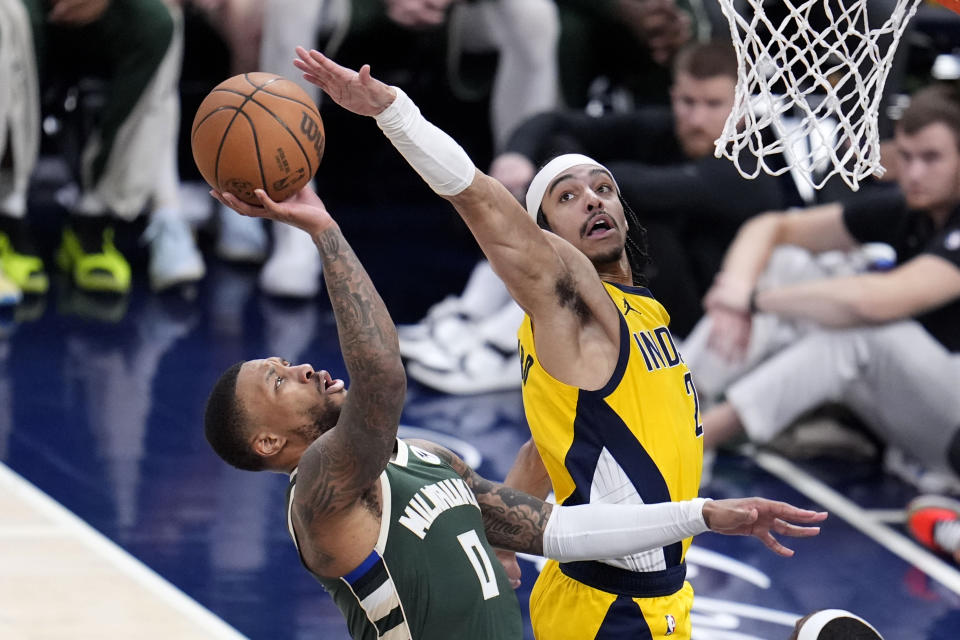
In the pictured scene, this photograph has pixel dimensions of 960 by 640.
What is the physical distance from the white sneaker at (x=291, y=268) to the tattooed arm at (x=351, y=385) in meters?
4.84

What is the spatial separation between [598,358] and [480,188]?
581 millimetres

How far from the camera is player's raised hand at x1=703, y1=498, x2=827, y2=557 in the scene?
311 cm

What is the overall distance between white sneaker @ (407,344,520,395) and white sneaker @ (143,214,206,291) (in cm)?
154

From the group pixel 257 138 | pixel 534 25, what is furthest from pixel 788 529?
pixel 534 25

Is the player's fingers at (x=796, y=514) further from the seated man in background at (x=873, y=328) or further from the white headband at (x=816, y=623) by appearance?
the seated man in background at (x=873, y=328)

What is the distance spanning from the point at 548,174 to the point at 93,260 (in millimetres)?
4495

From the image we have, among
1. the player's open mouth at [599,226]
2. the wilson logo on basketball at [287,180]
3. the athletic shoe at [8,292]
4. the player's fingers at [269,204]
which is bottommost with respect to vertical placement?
the athletic shoe at [8,292]

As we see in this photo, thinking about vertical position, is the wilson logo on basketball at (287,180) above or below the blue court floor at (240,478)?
above

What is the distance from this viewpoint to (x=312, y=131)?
356 cm

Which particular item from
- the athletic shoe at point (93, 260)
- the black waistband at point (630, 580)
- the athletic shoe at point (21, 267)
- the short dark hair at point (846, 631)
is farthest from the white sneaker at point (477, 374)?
the short dark hair at point (846, 631)

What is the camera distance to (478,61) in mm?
9156

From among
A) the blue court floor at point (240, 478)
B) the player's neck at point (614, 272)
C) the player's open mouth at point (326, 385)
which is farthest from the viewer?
the blue court floor at point (240, 478)

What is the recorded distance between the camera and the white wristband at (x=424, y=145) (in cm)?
329

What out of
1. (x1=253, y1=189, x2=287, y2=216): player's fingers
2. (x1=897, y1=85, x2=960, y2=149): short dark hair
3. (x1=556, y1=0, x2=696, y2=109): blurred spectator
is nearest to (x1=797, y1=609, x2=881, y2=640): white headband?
(x1=253, y1=189, x2=287, y2=216): player's fingers
